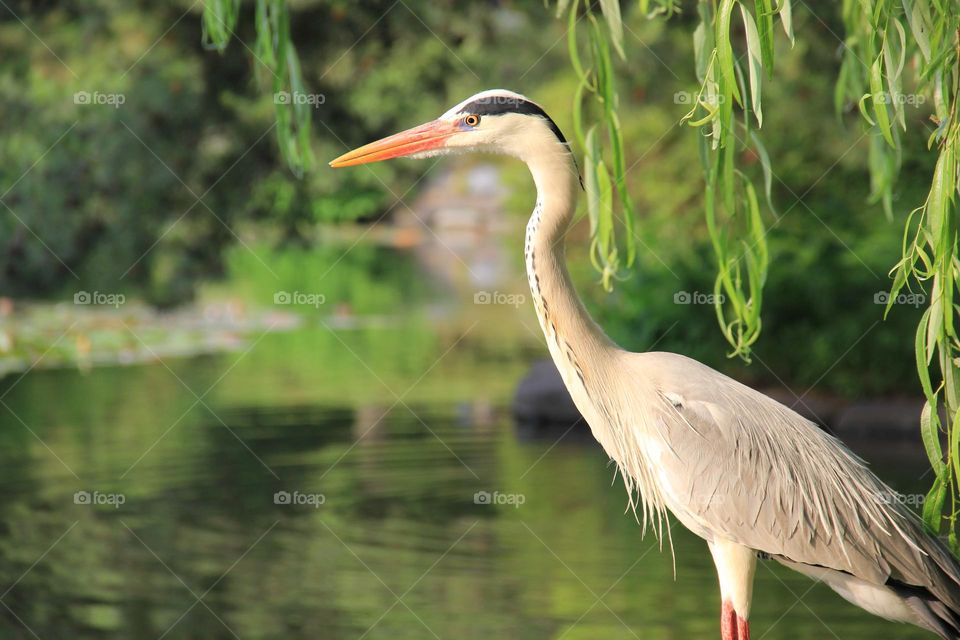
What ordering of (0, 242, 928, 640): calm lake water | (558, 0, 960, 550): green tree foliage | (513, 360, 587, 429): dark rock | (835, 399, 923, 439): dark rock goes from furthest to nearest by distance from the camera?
(513, 360, 587, 429): dark rock < (835, 399, 923, 439): dark rock < (0, 242, 928, 640): calm lake water < (558, 0, 960, 550): green tree foliage

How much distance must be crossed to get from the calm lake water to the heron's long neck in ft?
7.36

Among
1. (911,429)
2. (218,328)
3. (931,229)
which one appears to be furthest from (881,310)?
(218,328)

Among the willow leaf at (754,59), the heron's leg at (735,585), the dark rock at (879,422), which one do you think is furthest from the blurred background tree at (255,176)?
the willow leaf at (754,59)

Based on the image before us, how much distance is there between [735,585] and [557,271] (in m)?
1.02

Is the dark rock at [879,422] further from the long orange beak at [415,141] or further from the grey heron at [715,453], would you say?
the long orange beak at [415,141]

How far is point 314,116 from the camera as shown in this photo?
1030 cm

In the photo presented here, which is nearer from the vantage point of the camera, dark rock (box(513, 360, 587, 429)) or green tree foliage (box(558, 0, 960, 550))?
green tree foliage (box(558, 0, 960, 550))

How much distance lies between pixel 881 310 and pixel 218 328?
975cm

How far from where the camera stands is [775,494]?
3834mm

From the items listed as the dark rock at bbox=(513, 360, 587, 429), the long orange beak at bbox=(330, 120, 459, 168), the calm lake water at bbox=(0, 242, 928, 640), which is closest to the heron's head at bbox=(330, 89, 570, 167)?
the long orange beak at bbox=(330, 120, 459, 168)

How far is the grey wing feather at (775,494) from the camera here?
3.77 meters

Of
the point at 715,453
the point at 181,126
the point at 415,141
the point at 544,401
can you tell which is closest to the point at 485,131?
the point at 415,141

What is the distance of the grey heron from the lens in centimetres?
376

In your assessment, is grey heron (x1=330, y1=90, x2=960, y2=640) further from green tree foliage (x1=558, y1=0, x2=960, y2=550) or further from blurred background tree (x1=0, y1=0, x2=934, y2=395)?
blurred background tree (x1=0, y1=0, x2=934, y2=395)
